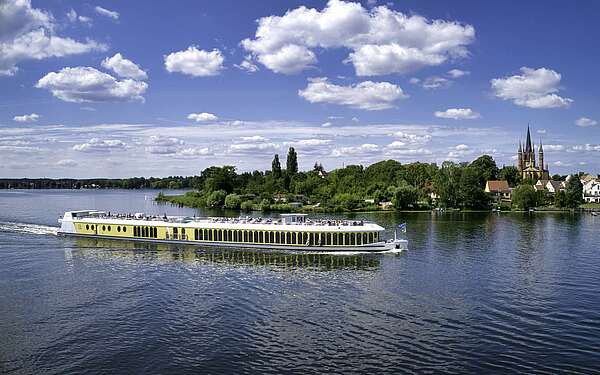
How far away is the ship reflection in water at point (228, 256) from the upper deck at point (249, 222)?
305 centimetres

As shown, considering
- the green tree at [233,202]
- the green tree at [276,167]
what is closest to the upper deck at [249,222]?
the green tree at [233,202]

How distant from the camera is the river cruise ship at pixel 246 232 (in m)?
60.6

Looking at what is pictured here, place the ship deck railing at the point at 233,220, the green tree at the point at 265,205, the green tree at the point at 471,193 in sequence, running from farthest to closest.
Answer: the green tree at the point at 265,205 → the green tree at the point at 471,193 → the ship deck railing at the point at 233,220

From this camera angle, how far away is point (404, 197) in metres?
133

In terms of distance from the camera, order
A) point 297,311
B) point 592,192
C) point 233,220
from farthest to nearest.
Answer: point 592,192 < point 233,220 < point 297,311

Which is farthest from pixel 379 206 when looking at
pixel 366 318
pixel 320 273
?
pixel 366 318

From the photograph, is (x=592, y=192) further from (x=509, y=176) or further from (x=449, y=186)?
(x=449, y=186)

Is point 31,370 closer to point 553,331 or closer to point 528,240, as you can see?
point 553,331

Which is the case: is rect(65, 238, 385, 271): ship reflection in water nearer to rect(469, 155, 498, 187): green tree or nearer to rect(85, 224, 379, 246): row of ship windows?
rect(85, 224, 379, 246): row of ship windows

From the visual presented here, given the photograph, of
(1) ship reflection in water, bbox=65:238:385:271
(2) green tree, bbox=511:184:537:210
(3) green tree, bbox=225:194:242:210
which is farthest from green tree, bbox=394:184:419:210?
(1) ship reflection in water, bbox=65:238:385:271

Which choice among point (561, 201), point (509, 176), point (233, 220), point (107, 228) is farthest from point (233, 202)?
point (509, 176)

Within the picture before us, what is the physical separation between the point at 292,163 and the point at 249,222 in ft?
398

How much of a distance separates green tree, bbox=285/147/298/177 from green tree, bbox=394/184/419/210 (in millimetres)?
58898

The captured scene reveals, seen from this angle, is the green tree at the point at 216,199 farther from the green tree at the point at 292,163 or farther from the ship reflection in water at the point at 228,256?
the ship reflection in water at the point at 228,256
